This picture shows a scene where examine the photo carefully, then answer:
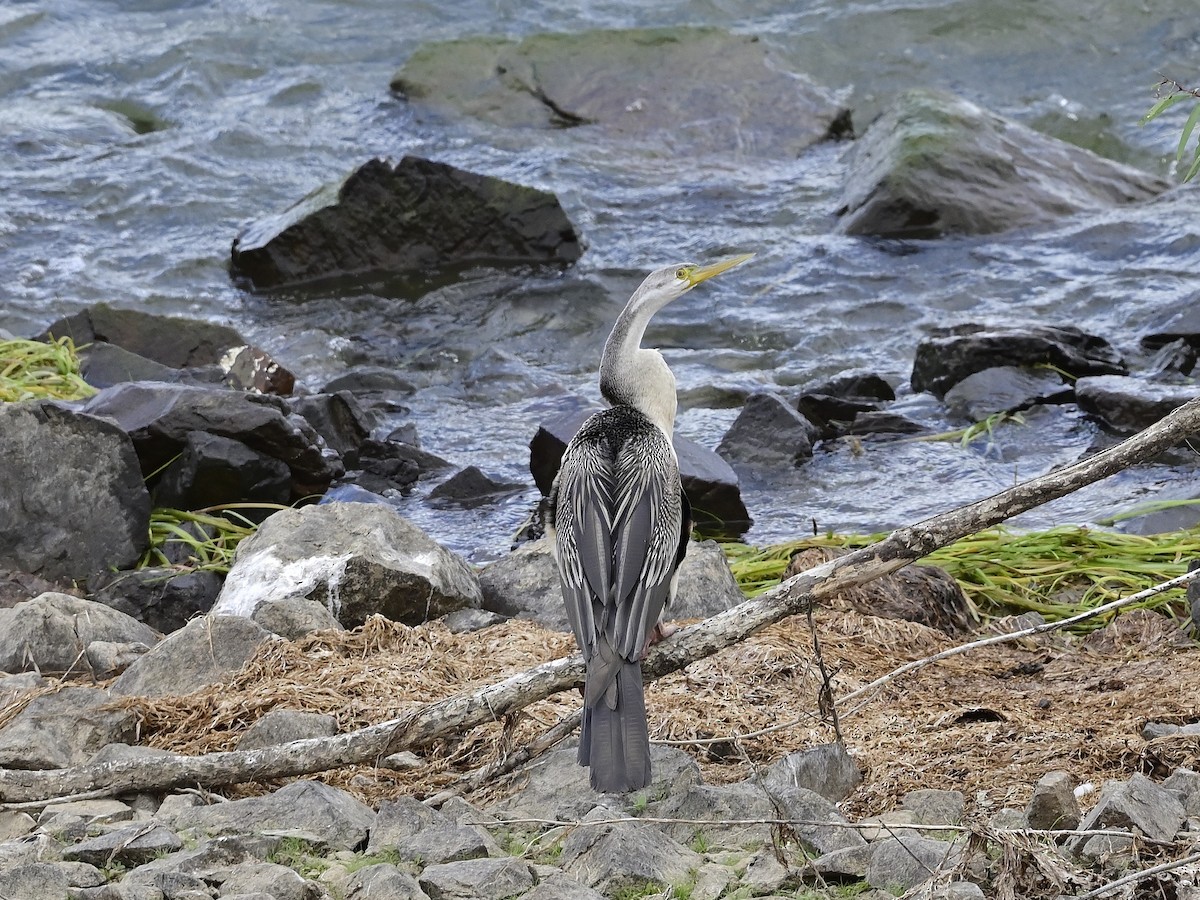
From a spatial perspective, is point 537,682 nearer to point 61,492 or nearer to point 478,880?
point 478,880

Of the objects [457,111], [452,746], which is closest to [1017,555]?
[452,746]

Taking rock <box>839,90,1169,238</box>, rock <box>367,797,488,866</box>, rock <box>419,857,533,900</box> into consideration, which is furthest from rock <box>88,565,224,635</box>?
rock <box>839,90,1169,238</box>

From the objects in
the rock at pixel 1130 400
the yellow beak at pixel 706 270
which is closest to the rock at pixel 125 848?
the yellow beak at pixel 706 270

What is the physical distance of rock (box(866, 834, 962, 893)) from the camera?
312 cm

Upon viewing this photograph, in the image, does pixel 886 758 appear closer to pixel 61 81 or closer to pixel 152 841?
pixel 152 841

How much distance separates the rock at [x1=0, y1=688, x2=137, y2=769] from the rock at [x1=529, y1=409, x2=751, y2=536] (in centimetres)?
354

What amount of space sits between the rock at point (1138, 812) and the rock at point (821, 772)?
71 cm

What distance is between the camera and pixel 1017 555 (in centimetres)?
675

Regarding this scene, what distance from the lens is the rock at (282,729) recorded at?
13.5 feet

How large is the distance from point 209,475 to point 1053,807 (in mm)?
5143

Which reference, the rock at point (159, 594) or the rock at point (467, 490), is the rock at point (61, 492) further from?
the rock at point (467, 490)

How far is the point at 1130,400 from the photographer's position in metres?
8.65

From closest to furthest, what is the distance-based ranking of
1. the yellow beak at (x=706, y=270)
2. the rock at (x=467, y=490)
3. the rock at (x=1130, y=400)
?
1. the yellow beak at (x=706, y=270)
2. the rock at (x=1130, y=400)
3. the rock at (x=467, y=490)

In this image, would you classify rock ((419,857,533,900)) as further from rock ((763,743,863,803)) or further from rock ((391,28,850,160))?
rock ((391,28,850,160))
